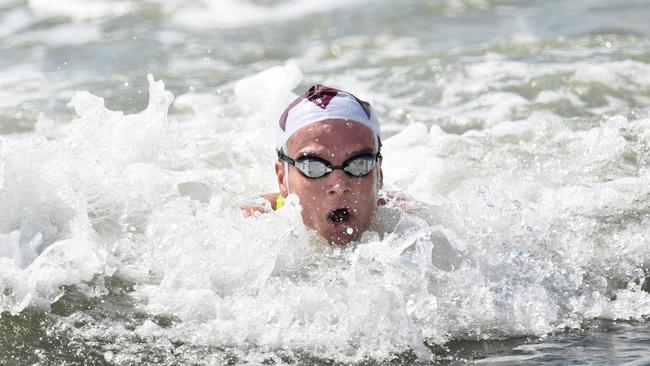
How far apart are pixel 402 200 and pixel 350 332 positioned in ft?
6.01

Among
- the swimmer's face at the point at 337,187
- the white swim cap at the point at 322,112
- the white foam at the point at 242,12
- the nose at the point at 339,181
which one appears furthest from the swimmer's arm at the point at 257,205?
the white foam at the point at 242,12

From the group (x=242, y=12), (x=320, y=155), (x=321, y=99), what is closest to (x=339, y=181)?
(x=320, y=155)

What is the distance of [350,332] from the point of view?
188 inches

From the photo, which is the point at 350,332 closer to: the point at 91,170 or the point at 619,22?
the point at 91,170

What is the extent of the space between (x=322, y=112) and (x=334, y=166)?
0.36m

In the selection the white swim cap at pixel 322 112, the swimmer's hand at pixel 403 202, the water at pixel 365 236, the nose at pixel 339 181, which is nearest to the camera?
the water at pixel 365 236

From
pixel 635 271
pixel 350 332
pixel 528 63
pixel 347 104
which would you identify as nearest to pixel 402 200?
pixel 347 104

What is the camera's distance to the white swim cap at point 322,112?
5828mm

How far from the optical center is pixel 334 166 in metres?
5.62

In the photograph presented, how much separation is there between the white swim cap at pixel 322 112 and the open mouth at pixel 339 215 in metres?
0.49

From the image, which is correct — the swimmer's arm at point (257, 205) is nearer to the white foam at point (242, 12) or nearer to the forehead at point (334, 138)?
the forehead at point (334, 138)

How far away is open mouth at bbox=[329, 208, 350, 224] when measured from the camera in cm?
571

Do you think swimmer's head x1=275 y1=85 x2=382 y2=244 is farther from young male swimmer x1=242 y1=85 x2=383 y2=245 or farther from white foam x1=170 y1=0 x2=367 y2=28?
white foam x1=170 y1=0 x2=367 y2=28

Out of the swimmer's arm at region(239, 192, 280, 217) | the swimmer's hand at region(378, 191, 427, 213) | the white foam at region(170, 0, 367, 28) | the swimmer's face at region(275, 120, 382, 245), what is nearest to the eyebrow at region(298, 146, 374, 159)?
the swimmer's face at region(275, 120, 382, 245)
